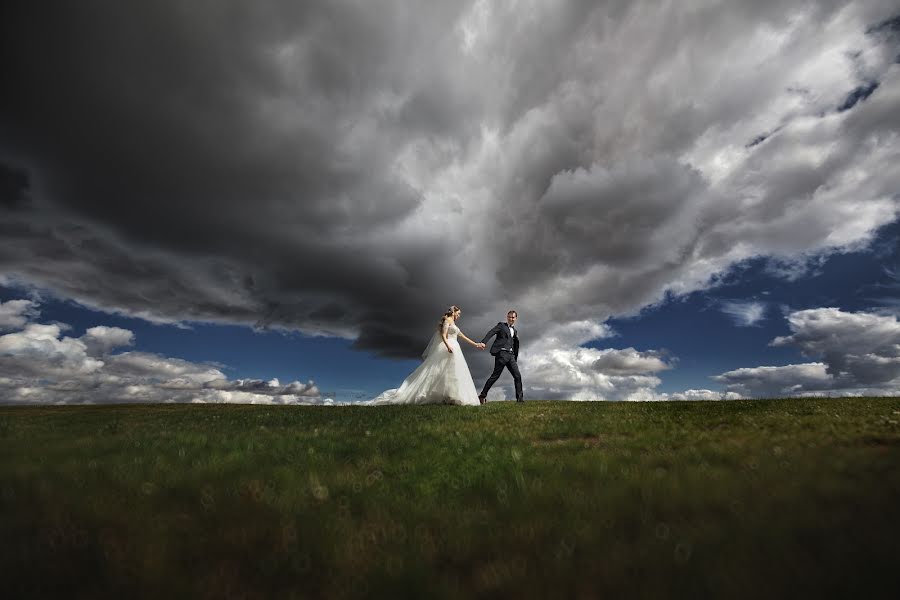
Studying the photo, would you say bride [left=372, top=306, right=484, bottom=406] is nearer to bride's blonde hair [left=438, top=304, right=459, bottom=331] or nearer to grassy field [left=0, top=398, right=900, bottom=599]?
bride's blonde hair [left=438, top=304, right=459, bottom=331]

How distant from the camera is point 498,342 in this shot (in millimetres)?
24641

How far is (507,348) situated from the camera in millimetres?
24391

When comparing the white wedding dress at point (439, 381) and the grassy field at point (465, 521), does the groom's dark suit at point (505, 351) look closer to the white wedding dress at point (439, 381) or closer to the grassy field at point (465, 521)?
the white wedding dress at point (439, 381)

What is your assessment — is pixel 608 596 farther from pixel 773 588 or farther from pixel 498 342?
pixel 498 342

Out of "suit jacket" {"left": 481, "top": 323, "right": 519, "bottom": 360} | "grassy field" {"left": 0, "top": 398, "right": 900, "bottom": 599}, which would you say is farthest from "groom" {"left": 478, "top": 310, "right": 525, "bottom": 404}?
"grassy field" {"left": 0, "top": 398, "right": 900, "bottom": 599}

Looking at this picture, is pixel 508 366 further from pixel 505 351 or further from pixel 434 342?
pixel 434 342

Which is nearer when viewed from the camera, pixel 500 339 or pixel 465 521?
pixel 465 521

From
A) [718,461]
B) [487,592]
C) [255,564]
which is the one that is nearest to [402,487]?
[255,564]

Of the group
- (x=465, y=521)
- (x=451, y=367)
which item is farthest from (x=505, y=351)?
(x=465, y=521)

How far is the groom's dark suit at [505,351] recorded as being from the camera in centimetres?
2444

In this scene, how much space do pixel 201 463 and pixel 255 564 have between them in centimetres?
430

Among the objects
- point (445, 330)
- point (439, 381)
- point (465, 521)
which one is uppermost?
point (445, 330)

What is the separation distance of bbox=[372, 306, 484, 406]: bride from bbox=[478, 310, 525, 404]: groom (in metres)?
1.02

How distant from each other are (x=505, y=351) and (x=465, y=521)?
64.5 ft
